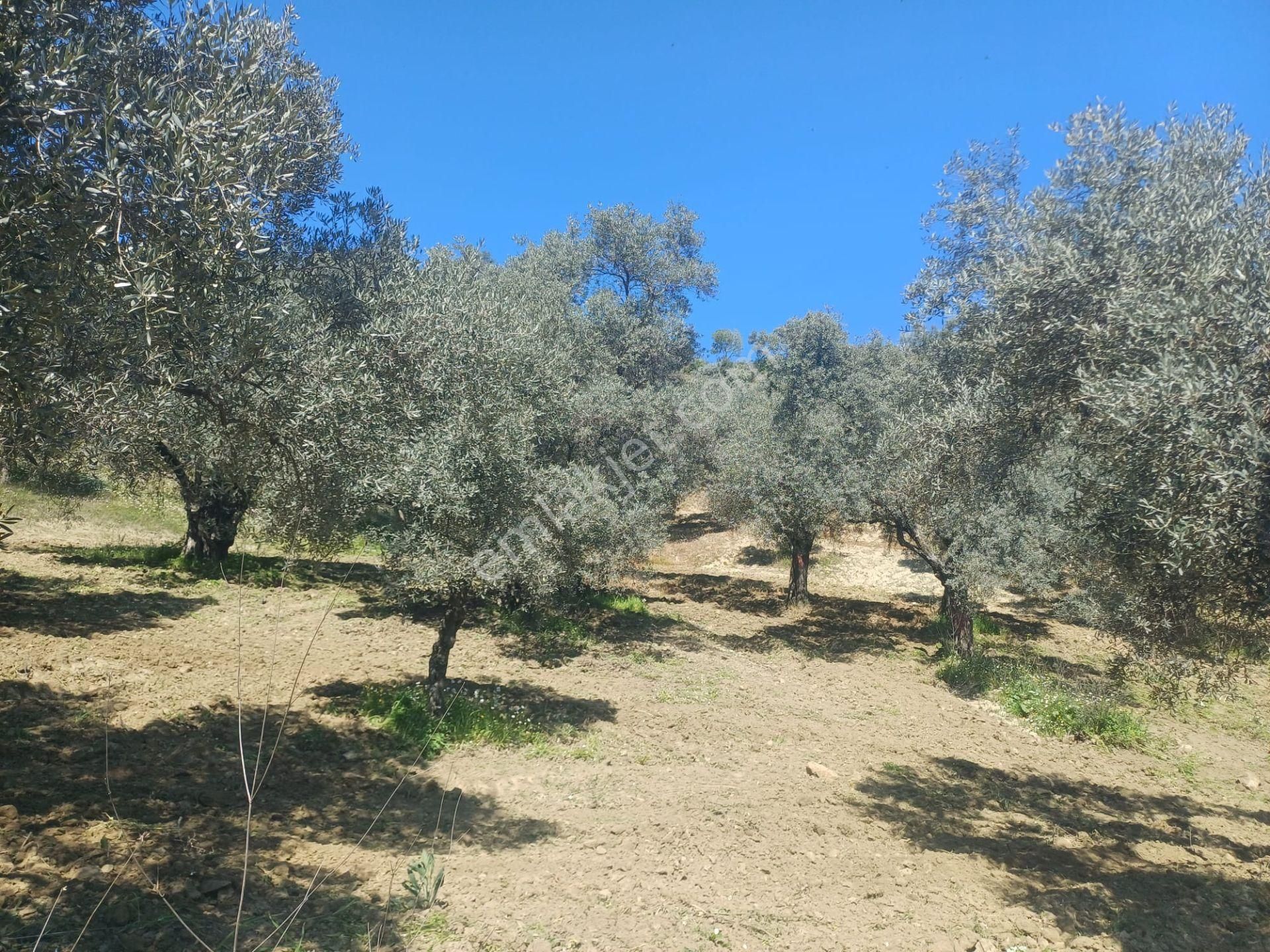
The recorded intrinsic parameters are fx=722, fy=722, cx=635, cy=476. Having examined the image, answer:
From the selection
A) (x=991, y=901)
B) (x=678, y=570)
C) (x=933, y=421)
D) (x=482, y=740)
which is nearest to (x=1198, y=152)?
(x=933, y=421)

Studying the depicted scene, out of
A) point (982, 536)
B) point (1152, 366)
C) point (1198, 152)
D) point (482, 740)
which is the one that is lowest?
point (482, 740)

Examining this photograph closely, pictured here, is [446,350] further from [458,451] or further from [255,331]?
[255,331]

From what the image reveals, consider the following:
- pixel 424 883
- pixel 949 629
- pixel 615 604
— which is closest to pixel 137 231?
pixel 424 883

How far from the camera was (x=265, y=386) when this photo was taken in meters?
7.46

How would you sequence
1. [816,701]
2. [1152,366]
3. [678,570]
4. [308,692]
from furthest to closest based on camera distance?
[678,570] → [816,701] → [308,692] → [1152,366]

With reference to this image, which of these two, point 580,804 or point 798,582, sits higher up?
point 798,582

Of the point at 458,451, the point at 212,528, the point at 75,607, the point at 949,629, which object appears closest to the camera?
the point at 458,451

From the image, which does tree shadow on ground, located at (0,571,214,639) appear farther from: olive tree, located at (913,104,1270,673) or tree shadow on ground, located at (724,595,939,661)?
olive tree, located at (913,104,1270,673)

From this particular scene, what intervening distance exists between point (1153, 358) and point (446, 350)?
332 inches

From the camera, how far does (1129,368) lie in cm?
731

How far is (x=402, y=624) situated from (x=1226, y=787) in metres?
15.6

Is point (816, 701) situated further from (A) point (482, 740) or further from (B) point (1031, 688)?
(A) point (482, 740)

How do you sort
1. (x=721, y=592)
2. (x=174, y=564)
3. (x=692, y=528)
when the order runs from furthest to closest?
(x=692, y=528), (x=721, y=592), (x=174, y=564)

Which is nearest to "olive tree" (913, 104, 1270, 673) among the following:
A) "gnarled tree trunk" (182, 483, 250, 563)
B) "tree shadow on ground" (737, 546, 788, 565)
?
"gnarled tree trunk" (182, 483, 250, 563)
